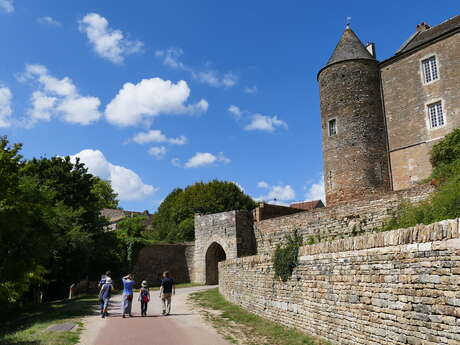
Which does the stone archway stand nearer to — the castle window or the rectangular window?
the rectangular window

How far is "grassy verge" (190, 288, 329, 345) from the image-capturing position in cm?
991

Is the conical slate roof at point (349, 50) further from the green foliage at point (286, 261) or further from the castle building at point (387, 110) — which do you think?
the green foliage at point (286, 261)

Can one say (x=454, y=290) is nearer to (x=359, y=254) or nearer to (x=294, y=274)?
(x=359, y=254)

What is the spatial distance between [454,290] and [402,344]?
1.60 metres

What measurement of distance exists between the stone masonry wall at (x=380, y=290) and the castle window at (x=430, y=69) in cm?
1650

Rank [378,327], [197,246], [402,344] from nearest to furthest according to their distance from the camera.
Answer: [402,344], [378,327], [197,246]

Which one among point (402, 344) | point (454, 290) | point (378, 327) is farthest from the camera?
point (378, 327)

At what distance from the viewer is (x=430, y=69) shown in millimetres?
23234

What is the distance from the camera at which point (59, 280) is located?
81.6 ft

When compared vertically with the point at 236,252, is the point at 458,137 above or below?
above

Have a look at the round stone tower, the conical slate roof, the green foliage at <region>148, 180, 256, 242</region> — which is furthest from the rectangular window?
the green foliage at <region>148, 180, 256, 242</region>

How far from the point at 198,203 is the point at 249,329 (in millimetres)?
32615

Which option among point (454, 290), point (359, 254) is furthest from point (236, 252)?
point (454, 290)

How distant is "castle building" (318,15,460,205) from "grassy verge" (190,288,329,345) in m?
11.9
